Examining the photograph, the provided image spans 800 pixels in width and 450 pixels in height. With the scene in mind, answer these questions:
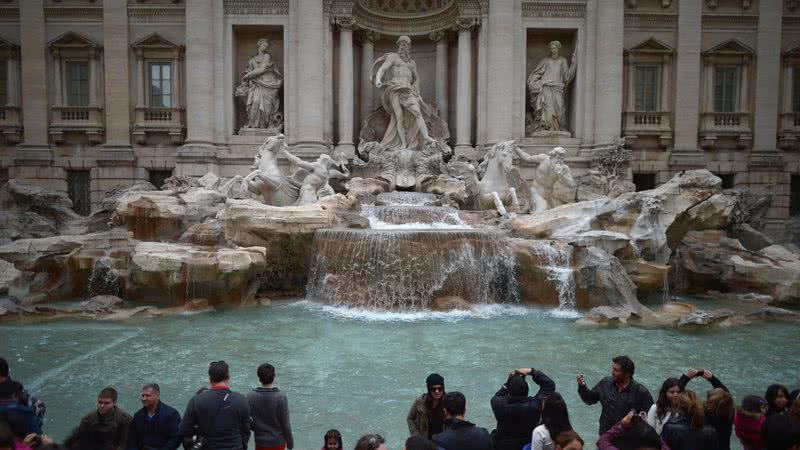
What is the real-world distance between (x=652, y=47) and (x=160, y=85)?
54.4 feet

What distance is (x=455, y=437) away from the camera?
312 cm

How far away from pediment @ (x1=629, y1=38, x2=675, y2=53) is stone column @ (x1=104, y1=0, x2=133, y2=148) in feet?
55.1

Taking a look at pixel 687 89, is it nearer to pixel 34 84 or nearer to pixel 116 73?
pixel 116 73

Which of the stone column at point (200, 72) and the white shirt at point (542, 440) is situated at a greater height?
the stone column at point (200, 72)

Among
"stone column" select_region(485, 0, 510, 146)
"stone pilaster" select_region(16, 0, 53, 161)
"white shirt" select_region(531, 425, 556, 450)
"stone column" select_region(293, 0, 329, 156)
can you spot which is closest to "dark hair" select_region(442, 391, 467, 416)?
"white shirt" select_region(531, 425, 556, 450)

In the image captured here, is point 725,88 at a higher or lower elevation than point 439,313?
higher

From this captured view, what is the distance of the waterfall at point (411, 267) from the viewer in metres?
11.0

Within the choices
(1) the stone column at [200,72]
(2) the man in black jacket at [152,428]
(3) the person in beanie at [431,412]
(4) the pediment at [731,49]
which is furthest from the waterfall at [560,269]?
(4) the pediment at [731,49]

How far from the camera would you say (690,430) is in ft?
10.8

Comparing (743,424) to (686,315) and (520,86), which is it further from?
(520,86)

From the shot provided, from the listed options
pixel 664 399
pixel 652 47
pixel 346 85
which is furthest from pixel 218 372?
pixel 652 47

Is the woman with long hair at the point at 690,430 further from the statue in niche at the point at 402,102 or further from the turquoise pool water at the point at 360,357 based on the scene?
the statue in niche at the point at 402,102

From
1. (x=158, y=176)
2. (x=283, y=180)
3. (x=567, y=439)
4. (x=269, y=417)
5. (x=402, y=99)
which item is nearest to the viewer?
(x=567, y=439)

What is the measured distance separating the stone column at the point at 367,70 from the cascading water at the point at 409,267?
8773mm
